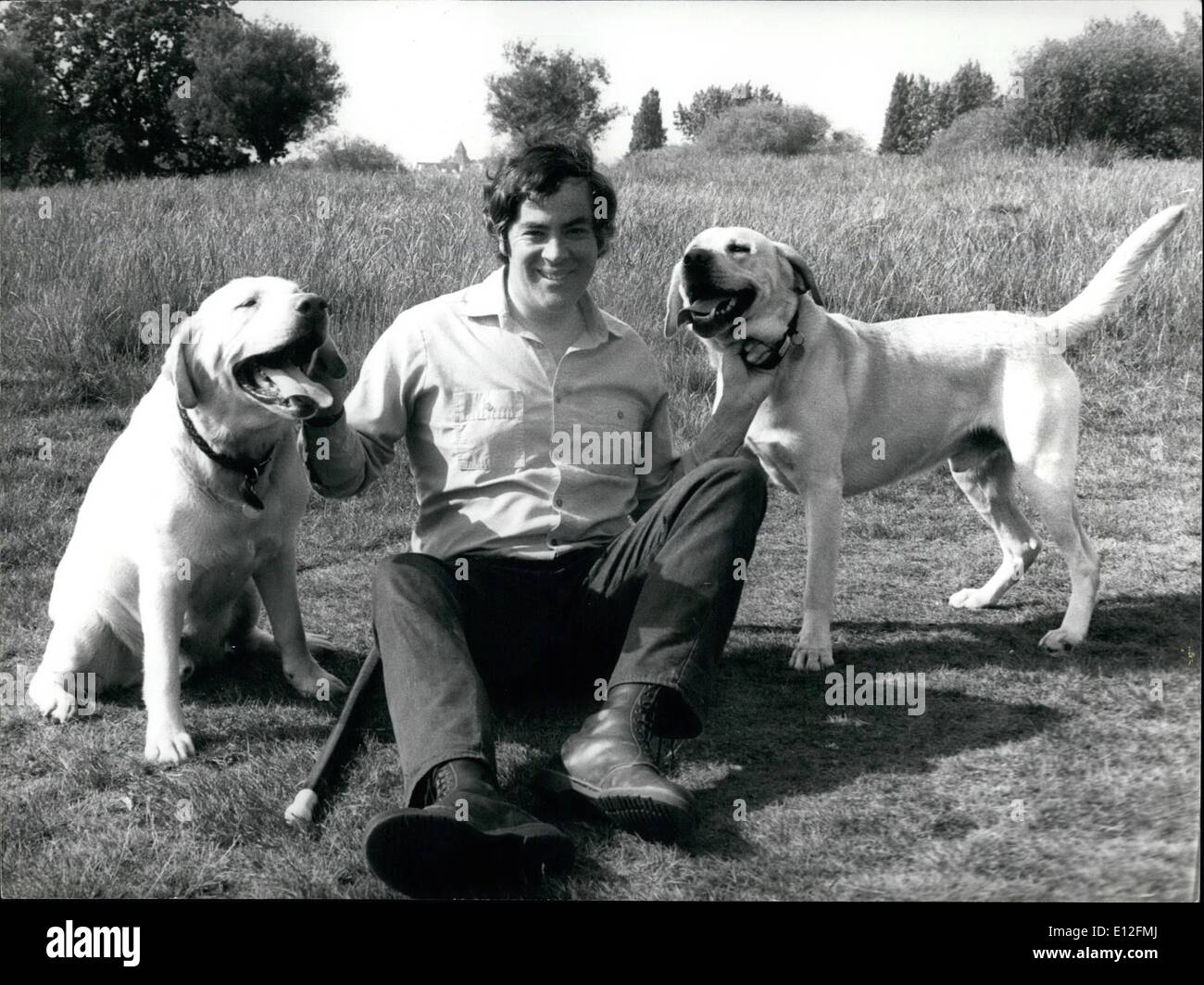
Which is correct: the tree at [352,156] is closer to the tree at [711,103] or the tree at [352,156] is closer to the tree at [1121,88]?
the tree at [711,103]

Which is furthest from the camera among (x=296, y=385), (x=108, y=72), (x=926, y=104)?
(x=926, y=104)

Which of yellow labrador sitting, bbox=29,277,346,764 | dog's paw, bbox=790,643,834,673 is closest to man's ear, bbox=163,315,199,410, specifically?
yellow labrador sitting, bbox=29,277,346,764

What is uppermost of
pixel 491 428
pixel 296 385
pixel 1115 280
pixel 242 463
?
pixel 1115 280

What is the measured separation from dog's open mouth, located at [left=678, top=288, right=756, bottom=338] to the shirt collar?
1.78 feet

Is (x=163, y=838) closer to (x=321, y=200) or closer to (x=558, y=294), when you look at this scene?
(x=558, y=294)

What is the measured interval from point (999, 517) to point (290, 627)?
2654 millimetres

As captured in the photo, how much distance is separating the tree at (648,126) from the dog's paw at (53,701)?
266 centimetres

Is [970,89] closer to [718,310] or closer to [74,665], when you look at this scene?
[718,310]

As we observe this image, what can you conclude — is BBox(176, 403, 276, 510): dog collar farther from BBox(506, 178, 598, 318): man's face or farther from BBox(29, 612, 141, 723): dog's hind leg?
BBox(506, 178, 598, 318): man's face

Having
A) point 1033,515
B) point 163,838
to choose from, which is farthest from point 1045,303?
point 163,838

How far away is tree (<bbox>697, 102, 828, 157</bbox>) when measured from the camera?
3.97 meters

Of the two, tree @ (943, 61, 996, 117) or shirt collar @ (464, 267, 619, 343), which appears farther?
tree @ (943, 61, 996, 117)

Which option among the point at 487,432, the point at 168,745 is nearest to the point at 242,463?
the point at 487,432

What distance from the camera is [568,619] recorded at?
3037 mm
